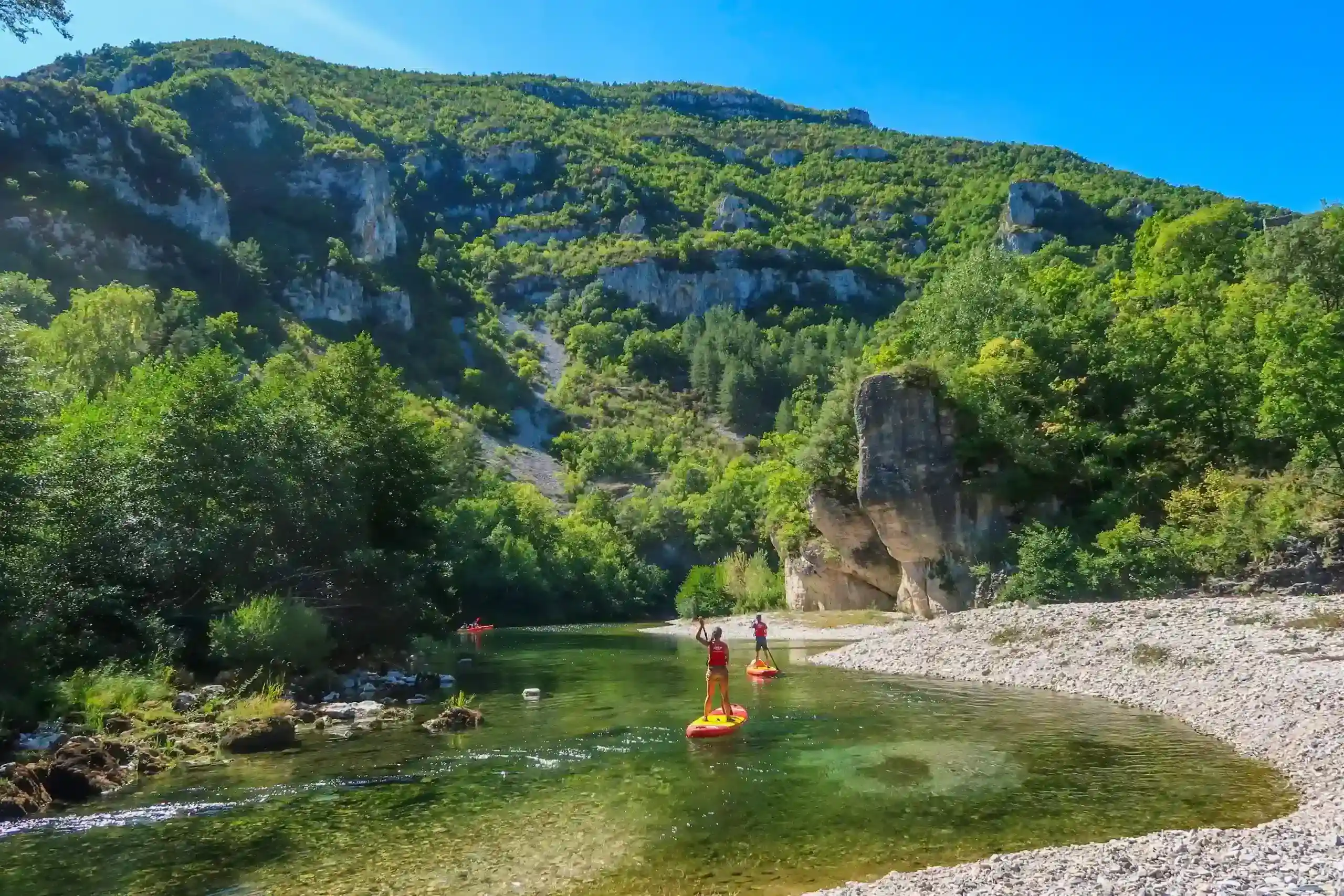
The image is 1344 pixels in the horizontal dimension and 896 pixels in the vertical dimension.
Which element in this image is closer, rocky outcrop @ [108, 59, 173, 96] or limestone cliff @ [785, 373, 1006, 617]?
Result: limestone cliff @ [785, 373, 1006, 617]

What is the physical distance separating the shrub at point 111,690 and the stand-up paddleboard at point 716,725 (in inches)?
484

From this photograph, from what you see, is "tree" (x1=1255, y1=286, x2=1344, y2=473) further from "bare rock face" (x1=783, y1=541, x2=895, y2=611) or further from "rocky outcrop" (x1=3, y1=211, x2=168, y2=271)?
"rocky outcrop" (x1=3, y1=211, x2=168, y2=271)

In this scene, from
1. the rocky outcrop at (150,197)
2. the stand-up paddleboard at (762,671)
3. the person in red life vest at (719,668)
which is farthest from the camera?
the rocky outcrop at (150,197)

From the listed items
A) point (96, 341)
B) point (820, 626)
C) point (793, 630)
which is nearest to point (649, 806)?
point (793, 630)

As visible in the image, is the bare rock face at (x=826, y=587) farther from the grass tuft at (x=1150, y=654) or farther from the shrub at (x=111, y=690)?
the shrub at (x=111, y=690)

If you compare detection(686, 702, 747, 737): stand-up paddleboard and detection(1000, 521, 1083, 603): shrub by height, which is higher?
detection(1000, 521, 1083, 603): shrub

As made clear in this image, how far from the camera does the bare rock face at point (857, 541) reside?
50.4m

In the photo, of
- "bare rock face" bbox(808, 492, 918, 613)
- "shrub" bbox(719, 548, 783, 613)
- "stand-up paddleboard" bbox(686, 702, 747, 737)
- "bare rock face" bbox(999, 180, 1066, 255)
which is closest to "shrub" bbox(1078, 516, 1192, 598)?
"bare rock face" bbox(808, 492, 918, 613)

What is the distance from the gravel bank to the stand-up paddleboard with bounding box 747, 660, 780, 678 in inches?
138

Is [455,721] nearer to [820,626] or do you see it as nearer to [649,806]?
[649,806]

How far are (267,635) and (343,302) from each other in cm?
12935

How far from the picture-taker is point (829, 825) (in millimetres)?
11430

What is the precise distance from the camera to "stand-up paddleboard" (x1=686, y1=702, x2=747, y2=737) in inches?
693

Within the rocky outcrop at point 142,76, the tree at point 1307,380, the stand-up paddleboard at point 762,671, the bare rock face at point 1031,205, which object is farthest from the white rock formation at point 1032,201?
the rocky outcrop at point 142,76
